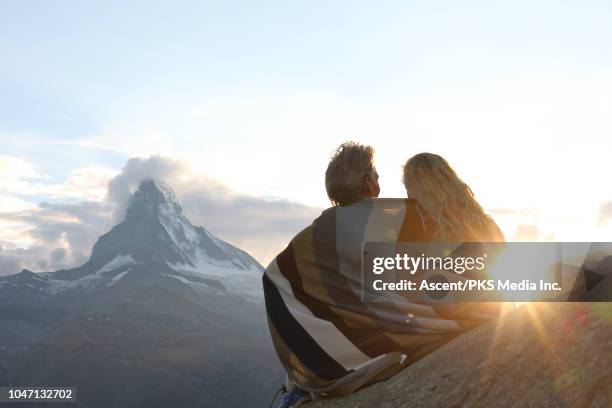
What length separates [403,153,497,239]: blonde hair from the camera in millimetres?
8109

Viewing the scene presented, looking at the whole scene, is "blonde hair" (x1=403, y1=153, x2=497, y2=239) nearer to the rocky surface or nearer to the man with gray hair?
the man with gray hair

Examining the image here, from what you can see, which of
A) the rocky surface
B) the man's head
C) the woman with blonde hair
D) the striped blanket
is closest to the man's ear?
the man's head

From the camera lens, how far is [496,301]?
831 centimetres

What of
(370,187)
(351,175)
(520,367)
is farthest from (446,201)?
(520,367)

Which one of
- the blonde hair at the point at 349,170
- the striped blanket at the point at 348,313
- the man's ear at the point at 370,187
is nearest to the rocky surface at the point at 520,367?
the striped blanket at the point at 348,313

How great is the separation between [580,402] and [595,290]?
2079 millimetres

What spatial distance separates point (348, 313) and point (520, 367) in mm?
2182

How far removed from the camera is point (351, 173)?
27.9 ft

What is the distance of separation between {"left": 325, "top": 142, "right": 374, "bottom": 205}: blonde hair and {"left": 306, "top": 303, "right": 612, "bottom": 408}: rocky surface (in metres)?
2.24

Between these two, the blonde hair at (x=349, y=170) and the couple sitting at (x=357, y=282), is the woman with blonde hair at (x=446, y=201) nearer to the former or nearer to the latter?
the couple sitting at (x=357, y=282)

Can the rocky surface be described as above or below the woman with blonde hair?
below

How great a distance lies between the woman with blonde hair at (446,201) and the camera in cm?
812

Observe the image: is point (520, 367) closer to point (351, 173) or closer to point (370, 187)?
point (370, 187)

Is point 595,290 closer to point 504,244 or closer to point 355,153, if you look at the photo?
point 504,244
